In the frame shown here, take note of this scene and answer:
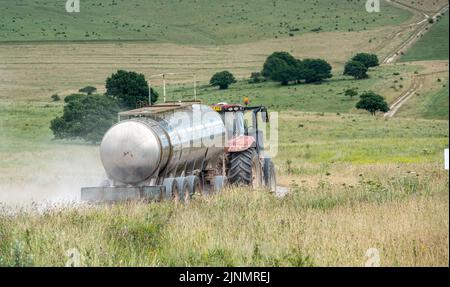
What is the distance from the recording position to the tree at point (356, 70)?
95.8 m

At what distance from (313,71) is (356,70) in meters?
5.84

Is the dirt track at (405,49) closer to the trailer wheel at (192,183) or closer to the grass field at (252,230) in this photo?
the trailer wheel at (192,183)

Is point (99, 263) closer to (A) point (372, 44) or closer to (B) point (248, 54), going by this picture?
(B) point (248, 54)

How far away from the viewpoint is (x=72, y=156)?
37.0 metres

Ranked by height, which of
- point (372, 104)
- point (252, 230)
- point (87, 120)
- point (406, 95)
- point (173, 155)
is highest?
point (173, 155)

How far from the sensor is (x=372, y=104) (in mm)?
76625

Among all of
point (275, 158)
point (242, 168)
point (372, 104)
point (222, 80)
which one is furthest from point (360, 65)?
point (242, 168)

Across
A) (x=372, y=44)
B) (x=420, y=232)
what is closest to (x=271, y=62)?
(x=372, y=44)

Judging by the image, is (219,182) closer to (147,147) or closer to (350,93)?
(147,147)

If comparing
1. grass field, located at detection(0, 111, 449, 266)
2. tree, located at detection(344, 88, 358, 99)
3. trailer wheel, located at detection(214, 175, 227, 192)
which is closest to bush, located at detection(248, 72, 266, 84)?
tree, located at detection(344, 88, 358, 99)

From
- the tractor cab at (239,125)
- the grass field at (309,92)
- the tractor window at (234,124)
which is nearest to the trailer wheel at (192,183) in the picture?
the tractor cab at (239,125)

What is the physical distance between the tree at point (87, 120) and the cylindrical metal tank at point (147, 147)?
29076 millimetres

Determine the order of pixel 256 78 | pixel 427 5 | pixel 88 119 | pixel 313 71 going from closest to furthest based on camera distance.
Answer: pixel 88 119 → pixel 256 78 → pixel 313 71 → pixel 427 5

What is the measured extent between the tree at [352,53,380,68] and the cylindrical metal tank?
3300 inches
